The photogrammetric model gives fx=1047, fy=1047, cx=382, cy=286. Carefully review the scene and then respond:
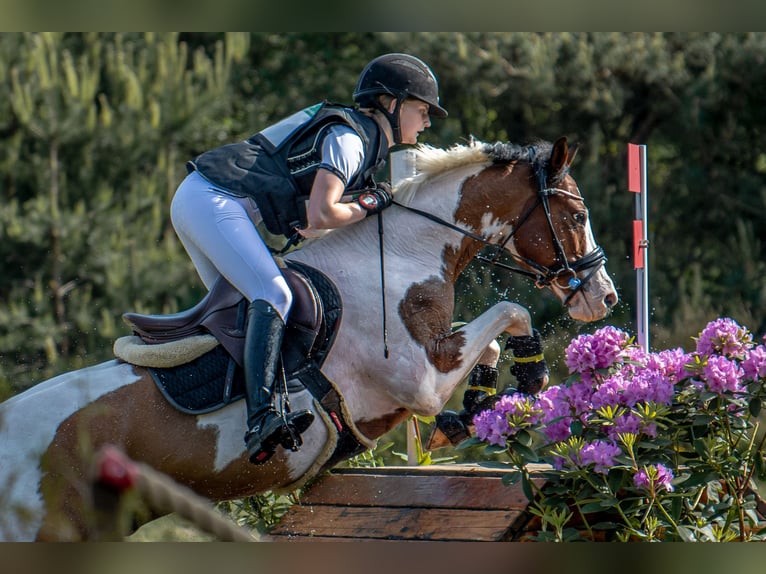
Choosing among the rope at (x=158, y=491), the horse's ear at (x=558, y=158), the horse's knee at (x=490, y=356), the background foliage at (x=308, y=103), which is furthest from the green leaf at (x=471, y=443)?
the background foliage at (x=308, y=103)

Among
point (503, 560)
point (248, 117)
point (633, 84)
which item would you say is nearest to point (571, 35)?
point (633, 84)

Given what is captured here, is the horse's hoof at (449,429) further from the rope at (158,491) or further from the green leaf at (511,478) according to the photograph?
the rope at (158,491)

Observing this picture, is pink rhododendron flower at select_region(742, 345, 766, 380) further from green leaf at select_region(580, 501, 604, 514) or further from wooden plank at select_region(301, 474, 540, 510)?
wooden plank at select_region(301, 474, 540, 510)

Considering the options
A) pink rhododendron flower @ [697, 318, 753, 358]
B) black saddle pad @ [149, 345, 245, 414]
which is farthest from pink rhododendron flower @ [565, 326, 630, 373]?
black saddle pad @ [149, 345, 245, 414]

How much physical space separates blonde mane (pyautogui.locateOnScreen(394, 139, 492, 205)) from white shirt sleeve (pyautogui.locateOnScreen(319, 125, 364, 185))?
36 centimetres

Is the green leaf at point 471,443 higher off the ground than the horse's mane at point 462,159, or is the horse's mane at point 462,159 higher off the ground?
the horse's mane at point 462,159

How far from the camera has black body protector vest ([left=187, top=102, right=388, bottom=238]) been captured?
344 cm

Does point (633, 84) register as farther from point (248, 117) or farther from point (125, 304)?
point (125, 304)

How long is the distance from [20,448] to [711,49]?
9.97m

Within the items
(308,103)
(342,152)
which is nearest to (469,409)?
(342,152)

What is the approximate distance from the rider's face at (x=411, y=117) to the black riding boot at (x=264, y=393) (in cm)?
83

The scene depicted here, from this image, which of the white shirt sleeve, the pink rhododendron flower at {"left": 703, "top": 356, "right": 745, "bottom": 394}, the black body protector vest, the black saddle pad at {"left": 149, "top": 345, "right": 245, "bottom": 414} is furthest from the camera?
the black body protector vest

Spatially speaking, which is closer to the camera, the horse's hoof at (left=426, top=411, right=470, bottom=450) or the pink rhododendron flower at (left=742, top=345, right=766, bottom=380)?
the pink rhododendron flower at (left=742, top=345, right=766, bottom=380)

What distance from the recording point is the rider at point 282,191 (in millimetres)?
3154
